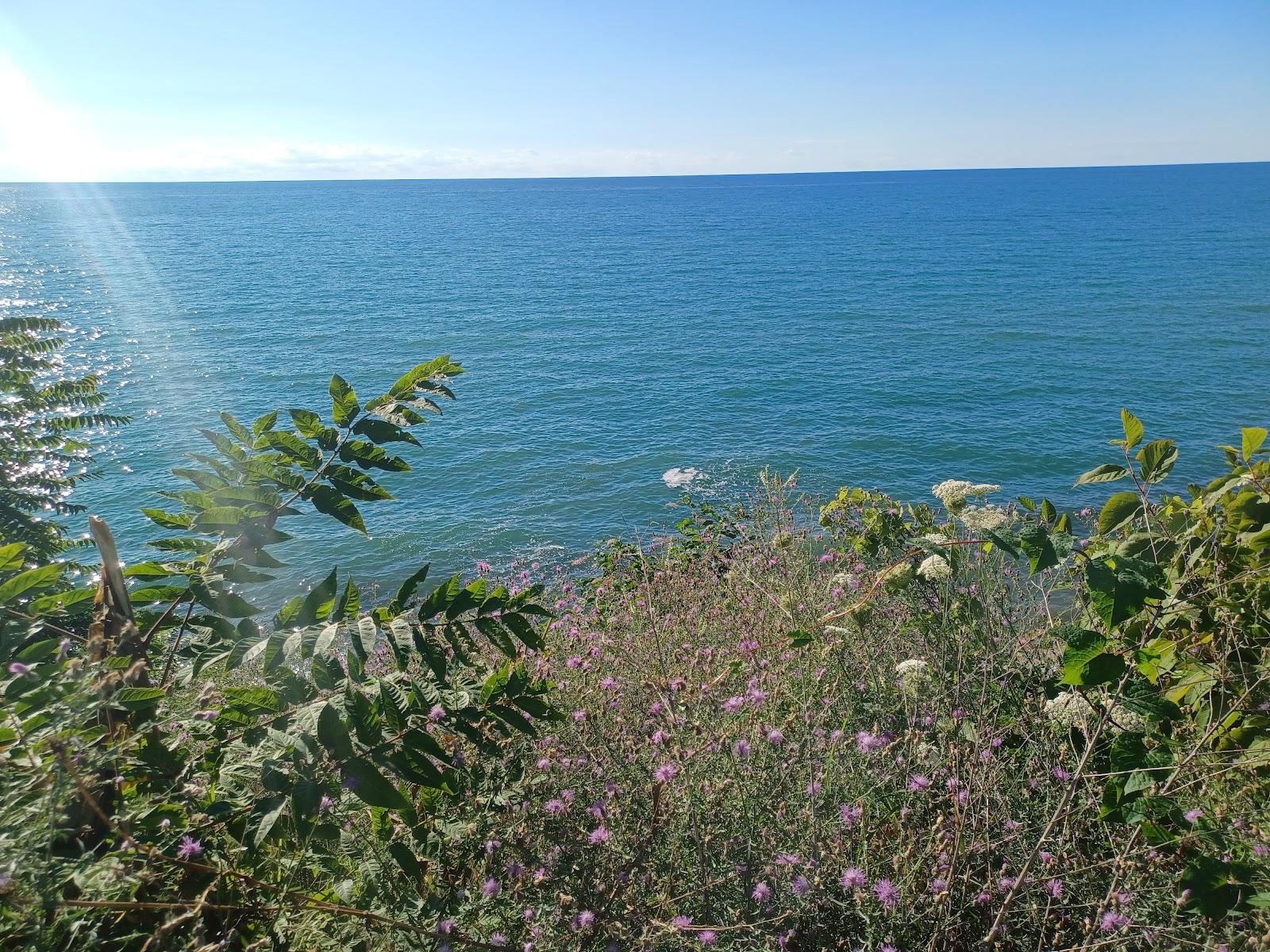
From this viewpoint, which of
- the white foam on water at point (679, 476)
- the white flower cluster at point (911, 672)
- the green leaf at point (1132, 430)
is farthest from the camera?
the white foam on water at point (679, 476)

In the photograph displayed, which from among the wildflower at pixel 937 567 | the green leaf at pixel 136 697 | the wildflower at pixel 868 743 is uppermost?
the green leaf at pixel 136 697

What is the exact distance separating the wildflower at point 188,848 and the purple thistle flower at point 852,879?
6.25 feet

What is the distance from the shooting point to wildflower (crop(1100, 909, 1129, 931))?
234 centimetres

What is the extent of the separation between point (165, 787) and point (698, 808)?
174cm

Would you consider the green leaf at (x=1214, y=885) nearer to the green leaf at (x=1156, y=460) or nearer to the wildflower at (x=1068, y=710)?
the wildflower at (x=1068, y=710)

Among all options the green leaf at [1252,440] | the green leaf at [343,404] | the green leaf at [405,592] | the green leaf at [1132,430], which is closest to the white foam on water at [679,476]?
the green leaf at [1252,440]

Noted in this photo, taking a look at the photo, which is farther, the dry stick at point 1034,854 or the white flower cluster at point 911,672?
the white flower cluster at point 911,672

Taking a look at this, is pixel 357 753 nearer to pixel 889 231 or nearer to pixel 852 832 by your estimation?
pixel 852 832

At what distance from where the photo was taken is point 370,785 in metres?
2.00

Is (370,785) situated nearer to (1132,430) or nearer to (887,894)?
(887,894)

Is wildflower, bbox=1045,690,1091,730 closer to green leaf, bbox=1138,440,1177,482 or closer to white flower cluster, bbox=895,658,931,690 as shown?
white flower cluster, bbox=895,658,931,690

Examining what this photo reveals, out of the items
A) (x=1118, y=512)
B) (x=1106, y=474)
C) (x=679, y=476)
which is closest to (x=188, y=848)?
(x=1106, y=474)

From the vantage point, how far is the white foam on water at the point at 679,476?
22.5 meters

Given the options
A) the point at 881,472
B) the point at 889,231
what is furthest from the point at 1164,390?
the point at 889,231
